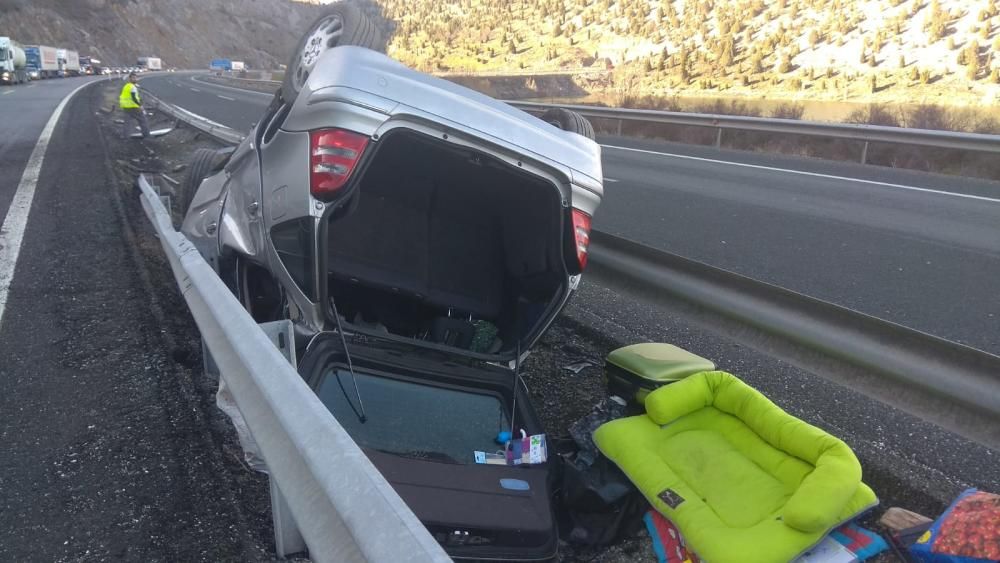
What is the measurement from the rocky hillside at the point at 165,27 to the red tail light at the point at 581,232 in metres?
72.5

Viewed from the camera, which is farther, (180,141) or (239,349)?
(180,141)

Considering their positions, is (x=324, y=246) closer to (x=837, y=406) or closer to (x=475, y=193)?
(x=475, y=193)

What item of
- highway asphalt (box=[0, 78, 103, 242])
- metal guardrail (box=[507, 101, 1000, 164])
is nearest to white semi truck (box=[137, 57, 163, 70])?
highway asphalt (box=[0, 78, 103, 242])

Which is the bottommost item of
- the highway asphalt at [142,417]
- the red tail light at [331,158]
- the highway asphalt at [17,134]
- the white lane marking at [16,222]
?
the highway asphalt at [142,417]

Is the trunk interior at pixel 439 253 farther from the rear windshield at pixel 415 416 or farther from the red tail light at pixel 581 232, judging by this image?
the rear windshield at pixel 415 416

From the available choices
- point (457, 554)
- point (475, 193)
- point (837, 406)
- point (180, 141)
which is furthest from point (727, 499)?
point (180, 141)

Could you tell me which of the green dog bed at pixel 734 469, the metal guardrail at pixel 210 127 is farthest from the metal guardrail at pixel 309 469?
the metal guardrail at pixel 210 127

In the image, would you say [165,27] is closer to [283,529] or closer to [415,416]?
[415,416]

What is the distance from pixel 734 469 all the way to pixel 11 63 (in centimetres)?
4539

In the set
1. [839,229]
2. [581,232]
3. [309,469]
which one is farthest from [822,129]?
[309,469]

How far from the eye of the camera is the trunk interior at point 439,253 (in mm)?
3594

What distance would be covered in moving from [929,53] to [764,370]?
2617 cm

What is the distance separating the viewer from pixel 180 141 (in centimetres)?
1395

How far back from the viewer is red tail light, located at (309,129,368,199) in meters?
2.70
